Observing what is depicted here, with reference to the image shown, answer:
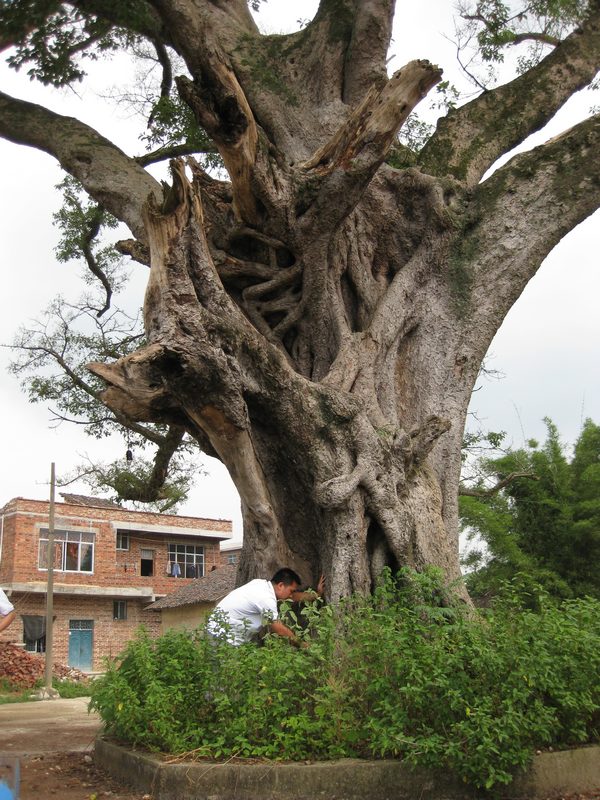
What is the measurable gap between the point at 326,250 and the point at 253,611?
11.4 ft

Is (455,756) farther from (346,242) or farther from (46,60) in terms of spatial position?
(46,60)

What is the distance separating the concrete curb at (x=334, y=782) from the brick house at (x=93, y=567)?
26335mm

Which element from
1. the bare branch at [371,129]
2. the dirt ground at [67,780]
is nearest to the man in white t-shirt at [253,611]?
the dirt ground at [67,780]

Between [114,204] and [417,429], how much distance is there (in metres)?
3.87

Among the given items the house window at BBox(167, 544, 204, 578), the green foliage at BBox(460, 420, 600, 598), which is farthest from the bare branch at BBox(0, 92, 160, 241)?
the house window at BBox(167, 544, 204, 578)

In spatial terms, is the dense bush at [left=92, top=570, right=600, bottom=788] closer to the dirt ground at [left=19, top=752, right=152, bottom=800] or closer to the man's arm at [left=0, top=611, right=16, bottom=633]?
the dirt ground at [left=19, top=752, right=152, bottom=800]

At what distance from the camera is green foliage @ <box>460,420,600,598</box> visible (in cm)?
1595

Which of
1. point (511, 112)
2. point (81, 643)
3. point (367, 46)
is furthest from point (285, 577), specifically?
point (81, 643)

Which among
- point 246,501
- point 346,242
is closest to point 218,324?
point 246,501

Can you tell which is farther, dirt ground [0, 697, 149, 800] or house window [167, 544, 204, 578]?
house window [167, 544, 204, 578]

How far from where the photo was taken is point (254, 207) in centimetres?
734

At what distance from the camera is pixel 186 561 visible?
119 feet

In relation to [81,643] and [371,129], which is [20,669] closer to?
[81,643]

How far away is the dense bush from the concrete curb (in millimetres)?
109
